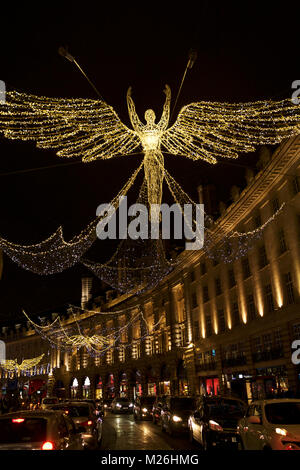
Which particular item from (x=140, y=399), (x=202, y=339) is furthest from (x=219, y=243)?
(x=140, y=399)

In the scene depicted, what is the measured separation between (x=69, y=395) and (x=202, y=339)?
160 feet

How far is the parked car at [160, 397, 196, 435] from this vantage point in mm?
19172

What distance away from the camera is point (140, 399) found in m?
33.8

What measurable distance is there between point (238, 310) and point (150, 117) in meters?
25.5

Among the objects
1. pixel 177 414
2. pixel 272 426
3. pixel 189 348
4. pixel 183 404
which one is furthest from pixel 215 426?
pixel 189 348

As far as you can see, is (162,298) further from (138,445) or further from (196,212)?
(138,445)

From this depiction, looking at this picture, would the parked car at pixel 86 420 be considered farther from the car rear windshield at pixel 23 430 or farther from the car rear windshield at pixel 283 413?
the car rear windshield at pixel 23 430

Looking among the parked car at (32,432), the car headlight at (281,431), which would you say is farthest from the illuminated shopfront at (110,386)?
the parked car at (32,432)

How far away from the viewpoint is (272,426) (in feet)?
31.1

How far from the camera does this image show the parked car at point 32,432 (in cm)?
728

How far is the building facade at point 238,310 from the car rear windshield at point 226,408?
490 inches

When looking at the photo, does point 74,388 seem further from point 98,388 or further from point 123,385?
point 123,385

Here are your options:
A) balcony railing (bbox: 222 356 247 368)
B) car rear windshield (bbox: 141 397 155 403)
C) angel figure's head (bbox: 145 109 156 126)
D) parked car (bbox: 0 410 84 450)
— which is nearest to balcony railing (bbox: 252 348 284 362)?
balcony railing (bbox: 222 356 247 368)

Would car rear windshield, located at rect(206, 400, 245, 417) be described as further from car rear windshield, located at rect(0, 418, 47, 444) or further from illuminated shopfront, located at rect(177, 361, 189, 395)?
illuminated shopfront, located at rect(177, 361, 189, 395)
